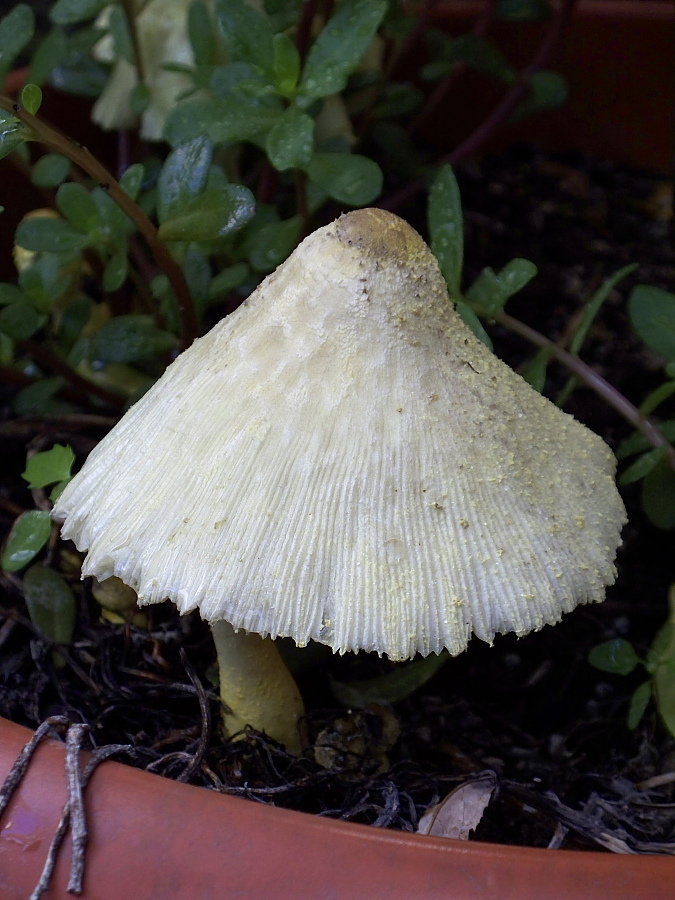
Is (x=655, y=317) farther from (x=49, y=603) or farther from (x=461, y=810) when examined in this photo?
(x=49, y=603)

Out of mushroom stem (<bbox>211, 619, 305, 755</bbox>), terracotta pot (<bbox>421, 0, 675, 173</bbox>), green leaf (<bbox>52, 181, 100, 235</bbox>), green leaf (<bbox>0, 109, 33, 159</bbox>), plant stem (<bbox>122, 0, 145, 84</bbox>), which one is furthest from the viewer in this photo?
terracotta pot (<bbox>421, 0, 675, 173</bbox>)

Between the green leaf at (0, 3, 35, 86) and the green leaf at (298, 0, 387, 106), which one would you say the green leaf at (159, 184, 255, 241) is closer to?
the green leaf at (298, 0, 387, 106)

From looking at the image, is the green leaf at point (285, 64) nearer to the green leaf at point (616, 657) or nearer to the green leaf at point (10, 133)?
the green leaf at point (10, 133)

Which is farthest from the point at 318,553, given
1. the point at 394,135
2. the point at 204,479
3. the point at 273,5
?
the point at 394,135

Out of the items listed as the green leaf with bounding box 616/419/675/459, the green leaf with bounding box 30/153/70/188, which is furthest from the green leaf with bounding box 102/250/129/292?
the green leaf with bounding box 616/419/675/459

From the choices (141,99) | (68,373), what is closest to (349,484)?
(68,373)

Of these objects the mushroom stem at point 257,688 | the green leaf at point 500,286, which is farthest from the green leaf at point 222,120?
the mushroom stem at point 257,688

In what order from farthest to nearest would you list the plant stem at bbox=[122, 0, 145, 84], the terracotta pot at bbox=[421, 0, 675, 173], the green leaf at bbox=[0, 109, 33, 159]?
1. the terracotta pot at bbox=[421, 0, 675, 173]
2. the plant stem at bbox=[122, 0, 145, 84]
3. the green leaf at bbox=[0, 109, 33, 159]
